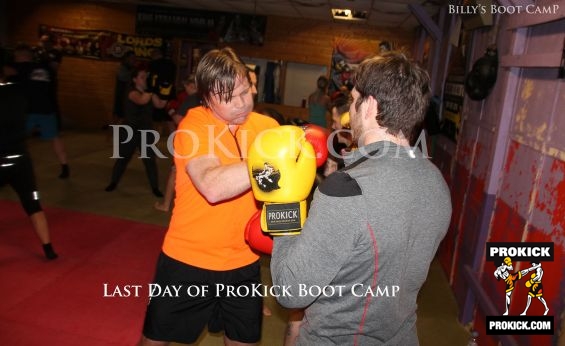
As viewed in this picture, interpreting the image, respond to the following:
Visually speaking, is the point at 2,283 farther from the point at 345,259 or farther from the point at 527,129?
the point at 527,129

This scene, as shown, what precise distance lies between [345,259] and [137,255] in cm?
308

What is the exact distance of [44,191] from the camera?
5.29m

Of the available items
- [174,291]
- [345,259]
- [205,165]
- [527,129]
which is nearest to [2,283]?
[174,291]

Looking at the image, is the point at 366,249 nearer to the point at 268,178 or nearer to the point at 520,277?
the point at 268,178

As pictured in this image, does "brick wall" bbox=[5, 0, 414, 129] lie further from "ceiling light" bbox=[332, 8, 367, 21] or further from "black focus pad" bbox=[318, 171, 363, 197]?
"black focus pad" bbox=[318, 171, 363, 197]

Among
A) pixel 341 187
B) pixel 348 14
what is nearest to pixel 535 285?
pixel 341 187

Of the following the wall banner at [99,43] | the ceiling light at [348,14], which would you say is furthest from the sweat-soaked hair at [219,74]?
the wall banner at [99,43]

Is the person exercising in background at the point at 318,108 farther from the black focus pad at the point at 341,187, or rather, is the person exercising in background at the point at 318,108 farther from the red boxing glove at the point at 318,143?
the black focus pad at the point at 341,187

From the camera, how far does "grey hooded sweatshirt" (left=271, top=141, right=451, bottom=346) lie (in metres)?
1.09

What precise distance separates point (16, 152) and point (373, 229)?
2999mm

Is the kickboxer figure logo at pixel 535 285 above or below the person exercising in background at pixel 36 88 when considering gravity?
below

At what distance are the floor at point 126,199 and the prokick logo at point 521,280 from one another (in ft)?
2.26

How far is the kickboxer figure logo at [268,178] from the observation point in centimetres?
132

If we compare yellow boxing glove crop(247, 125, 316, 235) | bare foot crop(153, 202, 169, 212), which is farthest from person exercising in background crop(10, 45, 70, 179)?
yellow boxing glove crop(247, 125, 316, 235)
